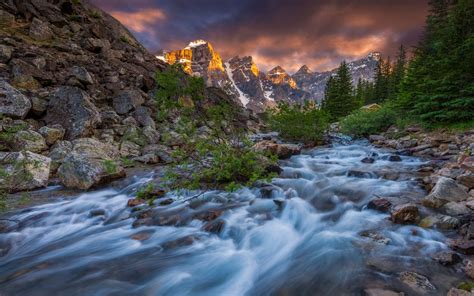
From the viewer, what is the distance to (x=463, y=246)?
419cm

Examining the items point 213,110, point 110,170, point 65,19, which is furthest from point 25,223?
point 65,19

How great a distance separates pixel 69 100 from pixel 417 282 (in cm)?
1748

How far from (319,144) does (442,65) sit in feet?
27.9

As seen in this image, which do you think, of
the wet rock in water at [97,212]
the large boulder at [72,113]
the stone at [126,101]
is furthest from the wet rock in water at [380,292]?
the stone at [126,101]

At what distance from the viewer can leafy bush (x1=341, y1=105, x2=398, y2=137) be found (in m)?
22.3

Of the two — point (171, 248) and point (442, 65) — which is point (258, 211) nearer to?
point (171, 248)

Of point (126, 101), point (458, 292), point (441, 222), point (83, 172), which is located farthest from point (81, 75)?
point (458, 292)

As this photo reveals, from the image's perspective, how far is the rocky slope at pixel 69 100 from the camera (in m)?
9.51

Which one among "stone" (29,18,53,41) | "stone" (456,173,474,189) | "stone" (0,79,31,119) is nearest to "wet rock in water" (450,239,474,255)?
"stone" (456,173,474,189)

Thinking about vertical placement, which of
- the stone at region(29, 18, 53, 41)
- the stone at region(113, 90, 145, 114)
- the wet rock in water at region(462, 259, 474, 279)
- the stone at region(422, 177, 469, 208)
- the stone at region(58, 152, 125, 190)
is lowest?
the wet rock in water at region(462, 259, 474, 279)

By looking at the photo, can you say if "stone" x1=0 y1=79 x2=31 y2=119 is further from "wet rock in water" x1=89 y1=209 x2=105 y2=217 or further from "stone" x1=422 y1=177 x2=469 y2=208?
"stone" x1=422 y1=177 x2=469 y2=208

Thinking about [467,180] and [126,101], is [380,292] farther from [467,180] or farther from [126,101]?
[126,101]

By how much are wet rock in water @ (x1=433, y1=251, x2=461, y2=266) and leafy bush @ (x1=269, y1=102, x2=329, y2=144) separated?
14.9m

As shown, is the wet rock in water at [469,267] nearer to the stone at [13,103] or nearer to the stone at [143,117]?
the stone at [13,103]
